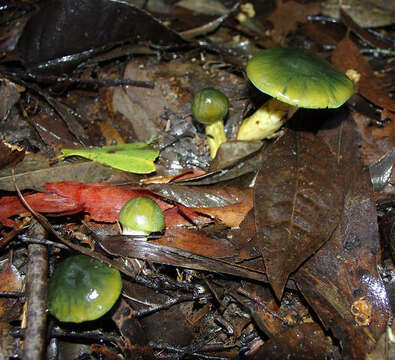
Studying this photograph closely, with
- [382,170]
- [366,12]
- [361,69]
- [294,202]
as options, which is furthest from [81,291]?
[366,12]

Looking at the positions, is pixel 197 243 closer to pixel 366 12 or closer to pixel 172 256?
pixel 172 256

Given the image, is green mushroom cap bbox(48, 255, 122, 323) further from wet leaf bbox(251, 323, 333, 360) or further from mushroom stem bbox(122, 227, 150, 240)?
wet leaf bbox(251, 323, 333, 360)

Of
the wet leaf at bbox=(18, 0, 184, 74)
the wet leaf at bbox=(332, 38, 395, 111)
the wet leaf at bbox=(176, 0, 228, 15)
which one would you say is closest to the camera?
the wet leaf at bbox=(18, 0, 184, 74)

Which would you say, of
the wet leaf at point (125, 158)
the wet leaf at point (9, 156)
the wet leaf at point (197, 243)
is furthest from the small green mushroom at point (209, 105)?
the wet leaf at point (9, 156)

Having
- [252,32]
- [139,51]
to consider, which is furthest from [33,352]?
[252,32]

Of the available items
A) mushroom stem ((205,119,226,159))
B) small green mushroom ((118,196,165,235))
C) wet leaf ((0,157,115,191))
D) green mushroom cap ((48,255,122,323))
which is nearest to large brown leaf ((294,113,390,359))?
small green mushroom ((118,196,165,235))

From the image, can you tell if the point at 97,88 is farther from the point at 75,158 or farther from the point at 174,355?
the point at 174,355
